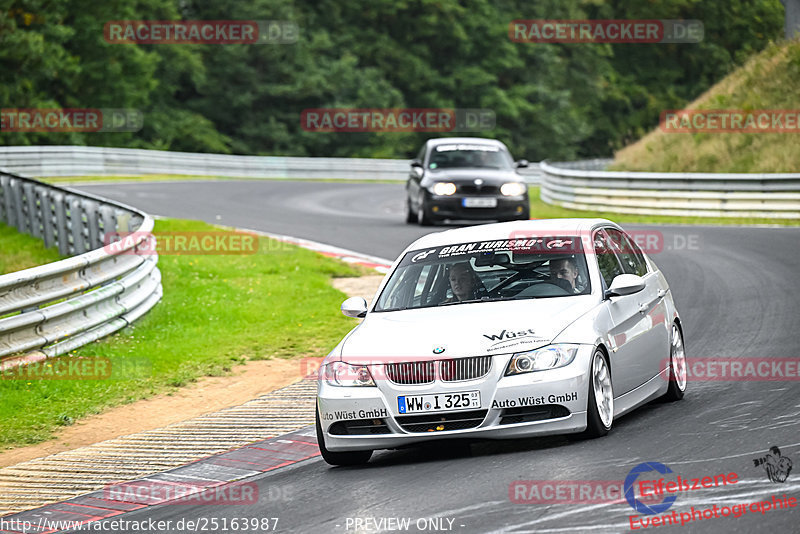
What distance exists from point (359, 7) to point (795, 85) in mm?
37723

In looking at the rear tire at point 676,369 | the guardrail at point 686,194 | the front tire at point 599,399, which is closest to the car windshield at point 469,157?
the guardrail at point 686,194

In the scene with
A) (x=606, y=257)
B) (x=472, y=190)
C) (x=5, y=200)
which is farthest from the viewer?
(x=472, y=190)

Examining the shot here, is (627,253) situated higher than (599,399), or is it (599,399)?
(627,253)

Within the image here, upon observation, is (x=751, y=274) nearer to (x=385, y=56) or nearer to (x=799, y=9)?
(x=799, y=9)

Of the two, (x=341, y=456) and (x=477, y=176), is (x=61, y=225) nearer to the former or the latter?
(x=477, y=176)

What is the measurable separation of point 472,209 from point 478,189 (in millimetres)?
403

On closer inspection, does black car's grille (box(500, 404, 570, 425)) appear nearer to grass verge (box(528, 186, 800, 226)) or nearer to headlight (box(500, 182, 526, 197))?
headlight (box(500, 182, 526, 197))

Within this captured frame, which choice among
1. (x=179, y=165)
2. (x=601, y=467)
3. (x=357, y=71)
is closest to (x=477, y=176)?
(x=601, y=467)

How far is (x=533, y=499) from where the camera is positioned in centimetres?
655

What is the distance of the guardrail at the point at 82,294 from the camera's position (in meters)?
11.4

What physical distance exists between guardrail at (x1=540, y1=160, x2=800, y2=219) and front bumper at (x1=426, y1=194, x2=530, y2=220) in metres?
4.54

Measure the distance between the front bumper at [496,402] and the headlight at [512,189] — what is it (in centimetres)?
1649

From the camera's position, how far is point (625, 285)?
332 inches

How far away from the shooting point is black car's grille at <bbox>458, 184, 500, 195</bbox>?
24234 mm
